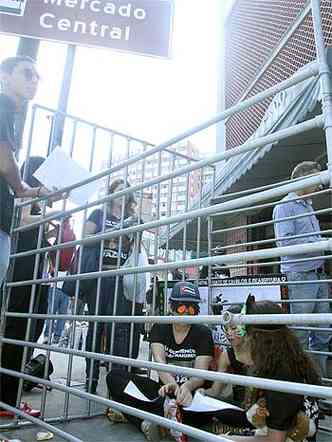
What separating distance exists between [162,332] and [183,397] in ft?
2.11

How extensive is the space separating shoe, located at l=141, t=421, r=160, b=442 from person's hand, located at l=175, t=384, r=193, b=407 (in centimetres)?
19

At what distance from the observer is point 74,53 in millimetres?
2992

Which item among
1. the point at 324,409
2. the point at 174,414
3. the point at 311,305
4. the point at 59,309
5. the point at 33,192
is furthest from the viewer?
the point at 59,309

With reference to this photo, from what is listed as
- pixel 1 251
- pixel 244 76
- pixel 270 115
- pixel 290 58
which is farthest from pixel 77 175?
pixel 244 76

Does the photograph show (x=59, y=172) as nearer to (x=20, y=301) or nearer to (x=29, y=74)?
(x=29, y=74)

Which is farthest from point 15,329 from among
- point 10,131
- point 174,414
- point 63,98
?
point 63,98

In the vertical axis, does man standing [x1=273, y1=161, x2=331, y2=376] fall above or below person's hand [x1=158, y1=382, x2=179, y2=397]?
above

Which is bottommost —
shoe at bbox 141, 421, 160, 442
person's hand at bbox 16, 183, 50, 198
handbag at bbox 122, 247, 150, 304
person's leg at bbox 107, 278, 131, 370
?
shoe at bbox 141, 421, 160, 442

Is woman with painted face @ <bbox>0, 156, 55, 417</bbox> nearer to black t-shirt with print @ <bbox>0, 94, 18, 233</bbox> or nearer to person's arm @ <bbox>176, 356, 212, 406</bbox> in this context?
black t-shirt with print @ <bbox>0, 94, 18, 233</bbox>

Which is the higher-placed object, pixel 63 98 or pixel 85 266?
pixel 63 98

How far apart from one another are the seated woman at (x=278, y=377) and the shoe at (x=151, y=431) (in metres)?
0.54

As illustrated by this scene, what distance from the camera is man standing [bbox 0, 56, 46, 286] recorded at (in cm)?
210

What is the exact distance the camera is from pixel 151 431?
7.23ft

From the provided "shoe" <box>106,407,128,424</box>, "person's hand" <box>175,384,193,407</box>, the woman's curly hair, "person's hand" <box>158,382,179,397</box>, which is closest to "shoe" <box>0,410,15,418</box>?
"shoe" <box>106,407,128,424</box>
